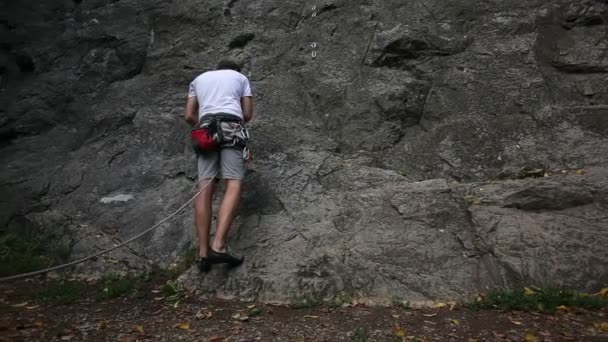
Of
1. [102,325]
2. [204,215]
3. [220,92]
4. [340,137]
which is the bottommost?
[102,325]

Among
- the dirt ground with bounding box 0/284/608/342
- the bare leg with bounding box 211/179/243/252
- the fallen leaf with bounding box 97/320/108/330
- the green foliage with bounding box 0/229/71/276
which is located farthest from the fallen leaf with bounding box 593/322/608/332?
the green foliage with bounding box 0/229/71/276

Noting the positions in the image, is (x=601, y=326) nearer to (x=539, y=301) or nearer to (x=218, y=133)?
(x=539, y=301)

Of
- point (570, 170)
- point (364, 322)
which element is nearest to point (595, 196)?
point (570, 170)

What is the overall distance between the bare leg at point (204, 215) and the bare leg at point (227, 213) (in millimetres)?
109

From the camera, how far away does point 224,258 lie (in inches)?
190

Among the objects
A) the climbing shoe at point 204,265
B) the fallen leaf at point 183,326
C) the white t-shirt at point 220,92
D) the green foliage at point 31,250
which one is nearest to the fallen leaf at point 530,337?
the fallen leaf at point 183,326

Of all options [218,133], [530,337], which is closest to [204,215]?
[218,133]

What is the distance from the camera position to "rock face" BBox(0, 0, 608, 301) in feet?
16.2

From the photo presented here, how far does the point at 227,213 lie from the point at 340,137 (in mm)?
2277

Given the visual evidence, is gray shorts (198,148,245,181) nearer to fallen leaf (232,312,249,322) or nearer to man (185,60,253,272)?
man (185,60,253,272)

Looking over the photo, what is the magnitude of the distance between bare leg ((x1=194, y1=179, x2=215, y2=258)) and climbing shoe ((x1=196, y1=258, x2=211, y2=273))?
0.05 meters

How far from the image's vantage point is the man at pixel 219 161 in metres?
4.90

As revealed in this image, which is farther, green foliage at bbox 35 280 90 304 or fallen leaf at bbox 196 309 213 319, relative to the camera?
green foliage at bbox 35 280 90 304

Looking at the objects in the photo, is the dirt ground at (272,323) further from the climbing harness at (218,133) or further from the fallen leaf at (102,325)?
the climbing harness at (218,133)
